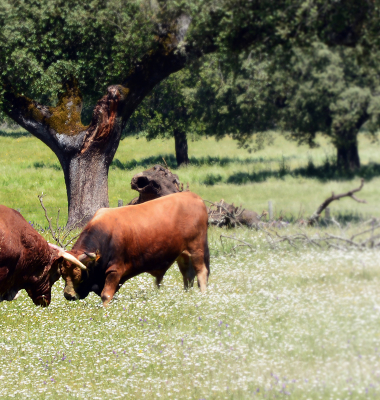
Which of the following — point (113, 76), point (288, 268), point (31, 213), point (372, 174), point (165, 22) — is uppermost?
point (165, 22)

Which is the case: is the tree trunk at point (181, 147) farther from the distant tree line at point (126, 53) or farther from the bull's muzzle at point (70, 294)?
the bull's muzzle at point (70, 294)

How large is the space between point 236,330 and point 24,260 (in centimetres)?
378

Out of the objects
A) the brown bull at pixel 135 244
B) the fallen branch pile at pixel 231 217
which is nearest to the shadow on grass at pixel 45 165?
the fallen branch pile at pixel 231 217

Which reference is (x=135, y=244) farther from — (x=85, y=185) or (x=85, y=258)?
(x=85, y=185)

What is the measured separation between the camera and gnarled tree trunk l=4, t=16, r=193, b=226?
16.5 m

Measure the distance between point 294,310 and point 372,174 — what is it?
3.44 meters

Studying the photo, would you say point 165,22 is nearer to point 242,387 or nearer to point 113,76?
point 113,76

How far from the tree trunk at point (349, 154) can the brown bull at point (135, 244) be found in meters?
2.83

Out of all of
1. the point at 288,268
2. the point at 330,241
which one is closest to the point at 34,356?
the point at 288,268

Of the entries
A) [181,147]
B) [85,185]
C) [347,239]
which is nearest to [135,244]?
[347,239]

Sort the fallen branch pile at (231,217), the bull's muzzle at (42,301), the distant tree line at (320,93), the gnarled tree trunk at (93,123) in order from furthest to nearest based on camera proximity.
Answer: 1. the gnarled tree trunk at (93,123)
2. the fallen branch pile at (231,217)
3. the distant tree line at (320,93)
4. the bull's muzzle at (42,301)

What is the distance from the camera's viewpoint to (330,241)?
32.4 ft

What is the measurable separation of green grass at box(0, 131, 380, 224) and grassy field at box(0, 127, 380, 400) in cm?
7

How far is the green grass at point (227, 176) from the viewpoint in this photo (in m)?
10.6
